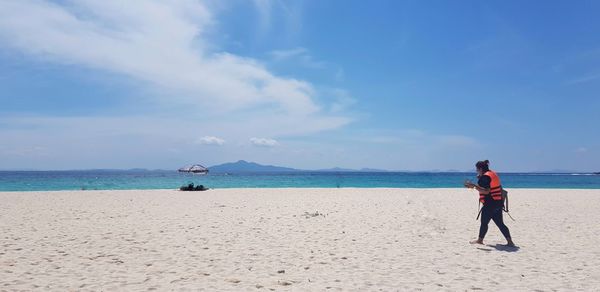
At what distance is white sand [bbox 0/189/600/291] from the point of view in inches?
264

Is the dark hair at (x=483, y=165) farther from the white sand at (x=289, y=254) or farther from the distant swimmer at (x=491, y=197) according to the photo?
the white sand at (x=289, y=254)

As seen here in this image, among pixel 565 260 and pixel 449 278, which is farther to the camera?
pixel 565 260

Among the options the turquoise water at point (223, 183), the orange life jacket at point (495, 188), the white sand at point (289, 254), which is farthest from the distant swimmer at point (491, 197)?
the turquoise water at point (223, 183)

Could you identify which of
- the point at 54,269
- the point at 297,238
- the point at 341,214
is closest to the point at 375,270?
the point at 297,238

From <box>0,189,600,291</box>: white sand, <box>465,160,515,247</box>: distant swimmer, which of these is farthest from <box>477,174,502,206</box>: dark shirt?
<box>0,189,600,291</box>: white sand

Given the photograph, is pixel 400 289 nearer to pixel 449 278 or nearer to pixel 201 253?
pixel 449 278

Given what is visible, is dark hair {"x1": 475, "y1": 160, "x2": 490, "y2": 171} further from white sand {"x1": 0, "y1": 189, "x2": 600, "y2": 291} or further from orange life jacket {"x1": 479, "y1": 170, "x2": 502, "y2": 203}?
white sand {"x1": 0, "y1": 189, "x2": 600, "y2": 291}

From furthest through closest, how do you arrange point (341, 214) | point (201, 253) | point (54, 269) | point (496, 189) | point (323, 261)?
point (341, 214) → point (496, 189) → point (201, 253) → point (323, 261) → point (54, 269)

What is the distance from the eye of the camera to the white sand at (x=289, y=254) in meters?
6.70

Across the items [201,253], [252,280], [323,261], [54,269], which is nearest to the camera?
[252,280]

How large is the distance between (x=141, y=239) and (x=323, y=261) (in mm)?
5429

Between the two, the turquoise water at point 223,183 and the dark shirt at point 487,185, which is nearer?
the dark shirt at point 487,185

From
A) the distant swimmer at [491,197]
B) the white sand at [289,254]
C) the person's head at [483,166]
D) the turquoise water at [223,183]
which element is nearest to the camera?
the white sand at [289,254]

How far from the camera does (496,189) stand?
9875 mm
